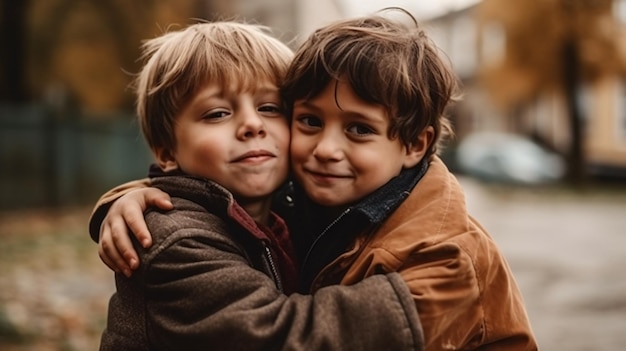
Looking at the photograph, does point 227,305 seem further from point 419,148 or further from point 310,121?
point 419,148

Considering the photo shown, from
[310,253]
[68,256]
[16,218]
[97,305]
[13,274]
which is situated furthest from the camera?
[16,218]

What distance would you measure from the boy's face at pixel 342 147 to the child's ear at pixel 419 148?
0.03 meters

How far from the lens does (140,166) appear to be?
16281 mm

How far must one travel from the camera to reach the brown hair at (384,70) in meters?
2.04

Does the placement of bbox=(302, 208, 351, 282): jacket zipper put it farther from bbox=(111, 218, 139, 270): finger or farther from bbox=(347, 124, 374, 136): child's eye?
bbox=(111, 218, 139, 270): finger

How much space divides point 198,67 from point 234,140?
23 centimetres

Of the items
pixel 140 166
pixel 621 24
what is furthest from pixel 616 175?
pixel 140 166

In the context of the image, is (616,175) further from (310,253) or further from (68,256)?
(310,253)

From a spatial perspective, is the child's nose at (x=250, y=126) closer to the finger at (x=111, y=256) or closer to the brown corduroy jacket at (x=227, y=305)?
the brown corduroy jacket at (x=227, y=305)

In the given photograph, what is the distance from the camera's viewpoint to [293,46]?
2.94 meters

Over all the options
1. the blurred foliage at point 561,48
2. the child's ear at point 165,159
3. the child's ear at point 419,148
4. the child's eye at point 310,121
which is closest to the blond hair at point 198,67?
the child's ear at point 165,159

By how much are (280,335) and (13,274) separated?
6357mm

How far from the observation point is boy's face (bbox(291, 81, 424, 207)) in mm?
2066

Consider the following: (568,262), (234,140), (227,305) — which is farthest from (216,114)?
(568,262)
